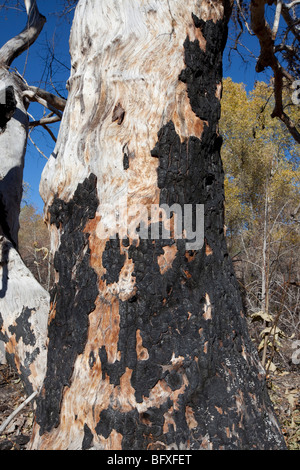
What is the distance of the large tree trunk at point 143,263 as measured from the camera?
1.16m

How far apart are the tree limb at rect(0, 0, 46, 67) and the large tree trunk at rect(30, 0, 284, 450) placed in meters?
2.39

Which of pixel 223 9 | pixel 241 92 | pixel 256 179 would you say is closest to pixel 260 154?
pixel 256 179

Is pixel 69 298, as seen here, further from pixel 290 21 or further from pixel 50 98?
pixel 290 21

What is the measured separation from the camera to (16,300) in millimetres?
1852

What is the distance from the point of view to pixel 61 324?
4.31 feet

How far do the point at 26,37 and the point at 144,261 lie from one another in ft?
11.5

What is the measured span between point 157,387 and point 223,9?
1569 millimetres

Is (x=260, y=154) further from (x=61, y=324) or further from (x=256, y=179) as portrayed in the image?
(x=61, y=324)

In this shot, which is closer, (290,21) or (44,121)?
(290,21)

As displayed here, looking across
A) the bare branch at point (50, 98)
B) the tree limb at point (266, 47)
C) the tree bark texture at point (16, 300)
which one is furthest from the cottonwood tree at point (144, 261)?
the bare branch at point (50, 98)

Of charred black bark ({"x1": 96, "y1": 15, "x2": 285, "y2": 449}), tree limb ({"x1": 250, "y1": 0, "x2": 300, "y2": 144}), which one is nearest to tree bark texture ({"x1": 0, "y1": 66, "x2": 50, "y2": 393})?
charred black bark ({"x1": 96, "y1": 15, "x2": 285, "y2": 449})

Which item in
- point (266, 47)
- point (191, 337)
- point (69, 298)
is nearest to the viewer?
point (191, 337)

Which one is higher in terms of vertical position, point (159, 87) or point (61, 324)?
point (159, 87)

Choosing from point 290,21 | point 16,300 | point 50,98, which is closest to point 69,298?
point 16,300
